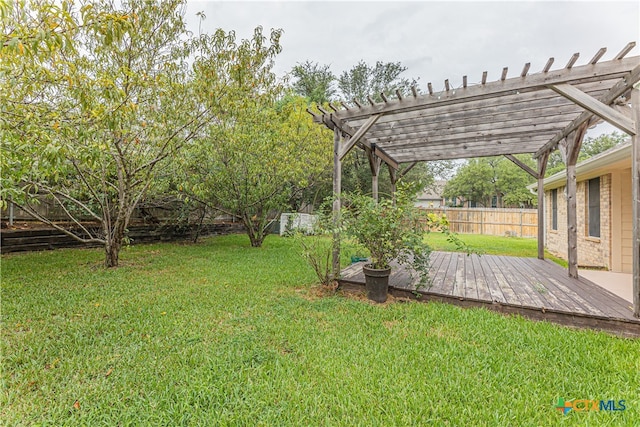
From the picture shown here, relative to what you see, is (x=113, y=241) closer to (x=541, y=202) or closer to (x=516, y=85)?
(x=516, y=85)

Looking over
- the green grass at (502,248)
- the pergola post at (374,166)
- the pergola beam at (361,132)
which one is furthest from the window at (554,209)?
the pergola beam at (361,132)

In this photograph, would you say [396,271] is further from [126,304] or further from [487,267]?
[126,304]

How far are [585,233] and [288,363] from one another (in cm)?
841

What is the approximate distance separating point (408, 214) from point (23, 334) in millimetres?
4410

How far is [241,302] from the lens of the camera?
3.92m

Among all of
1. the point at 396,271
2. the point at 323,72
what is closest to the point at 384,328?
the point at 396,271

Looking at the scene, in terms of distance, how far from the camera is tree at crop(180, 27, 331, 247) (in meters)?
5.25

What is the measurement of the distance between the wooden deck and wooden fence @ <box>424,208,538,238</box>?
872 cm

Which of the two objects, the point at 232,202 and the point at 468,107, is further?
the point at 232,202

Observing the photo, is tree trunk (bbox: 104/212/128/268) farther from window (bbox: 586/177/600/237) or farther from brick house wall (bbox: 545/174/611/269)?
window (bbox: 586/177/600/237)

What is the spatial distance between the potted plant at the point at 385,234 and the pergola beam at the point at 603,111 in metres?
2.01

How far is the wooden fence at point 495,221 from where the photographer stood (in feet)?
47.7

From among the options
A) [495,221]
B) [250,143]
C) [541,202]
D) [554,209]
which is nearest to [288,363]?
[250,143]

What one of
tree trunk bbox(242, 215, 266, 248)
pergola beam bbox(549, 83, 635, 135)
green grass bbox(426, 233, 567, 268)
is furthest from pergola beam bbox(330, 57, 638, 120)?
tree trunk bbox(242, 215, 266, 248)
